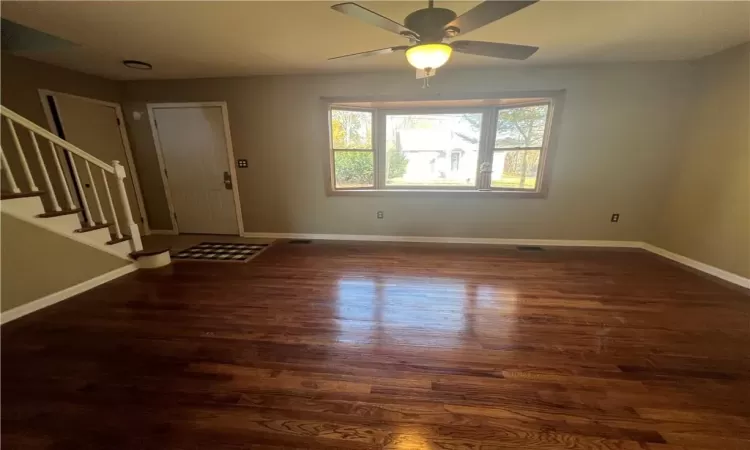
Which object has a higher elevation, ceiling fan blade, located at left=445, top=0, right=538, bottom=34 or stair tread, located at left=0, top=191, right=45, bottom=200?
ceiling fan blade, located at left=445, top=0, right=538, bottom=34

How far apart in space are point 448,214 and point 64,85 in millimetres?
5112

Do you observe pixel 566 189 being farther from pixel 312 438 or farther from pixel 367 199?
pixel 312 438

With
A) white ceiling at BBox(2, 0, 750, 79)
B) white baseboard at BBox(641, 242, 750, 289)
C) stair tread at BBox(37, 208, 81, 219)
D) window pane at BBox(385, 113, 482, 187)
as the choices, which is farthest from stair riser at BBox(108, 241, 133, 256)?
white baseboard at BBox(641, 242, 750, 289)

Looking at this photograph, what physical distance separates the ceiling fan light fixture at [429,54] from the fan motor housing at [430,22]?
5 cm

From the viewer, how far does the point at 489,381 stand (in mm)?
1674

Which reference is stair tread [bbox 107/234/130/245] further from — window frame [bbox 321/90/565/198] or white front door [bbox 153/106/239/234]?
window frame [bbox 321/90/565/198]

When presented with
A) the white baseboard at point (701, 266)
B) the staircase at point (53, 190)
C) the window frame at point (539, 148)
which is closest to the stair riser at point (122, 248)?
the staircase at point (53, 190)

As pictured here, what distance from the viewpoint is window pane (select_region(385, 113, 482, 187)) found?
404 cm

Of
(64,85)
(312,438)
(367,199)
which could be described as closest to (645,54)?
(367,199)

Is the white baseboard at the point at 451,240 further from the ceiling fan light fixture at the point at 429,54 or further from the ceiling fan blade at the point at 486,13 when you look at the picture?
the ceiling fan blade at the point at 486,13

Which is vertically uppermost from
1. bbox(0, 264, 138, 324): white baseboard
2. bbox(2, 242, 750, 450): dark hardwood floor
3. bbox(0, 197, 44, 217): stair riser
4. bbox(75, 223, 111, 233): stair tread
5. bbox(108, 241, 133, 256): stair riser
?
bbox(0, 197, 44, 217): stair riser

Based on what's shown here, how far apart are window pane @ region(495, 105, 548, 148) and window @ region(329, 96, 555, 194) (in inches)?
0.5

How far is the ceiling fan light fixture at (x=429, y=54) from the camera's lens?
170cm

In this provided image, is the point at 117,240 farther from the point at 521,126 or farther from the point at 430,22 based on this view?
the point at 521,126
